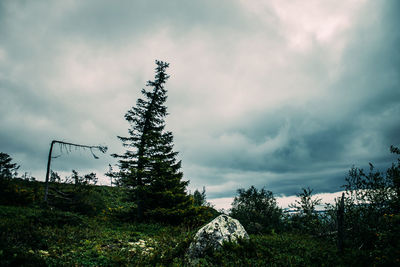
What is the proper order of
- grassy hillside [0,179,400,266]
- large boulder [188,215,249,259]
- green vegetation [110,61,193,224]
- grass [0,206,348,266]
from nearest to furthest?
grassy hillside [0,179,400,266] → grass [0,206,348,266] → large boulder [188,215,249,259] → green vegetation [110,61,193,224]

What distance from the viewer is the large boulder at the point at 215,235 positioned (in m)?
8.39

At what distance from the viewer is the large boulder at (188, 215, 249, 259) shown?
839cm

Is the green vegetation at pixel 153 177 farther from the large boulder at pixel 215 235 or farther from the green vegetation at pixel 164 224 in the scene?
the large boulder at pixel 215 235

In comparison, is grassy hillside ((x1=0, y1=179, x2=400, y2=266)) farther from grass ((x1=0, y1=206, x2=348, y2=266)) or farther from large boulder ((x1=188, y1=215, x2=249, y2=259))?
large boulder ((x1=188, y1=215, x2=249, y2=259))

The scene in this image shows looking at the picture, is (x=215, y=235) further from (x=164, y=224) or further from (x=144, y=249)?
(x=164, y=224)

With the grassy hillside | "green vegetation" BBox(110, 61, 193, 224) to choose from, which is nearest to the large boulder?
the grassy hillside

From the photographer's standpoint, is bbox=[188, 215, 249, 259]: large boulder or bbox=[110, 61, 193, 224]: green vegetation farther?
bbox=[110, 61, 193, 224]: green vegetation

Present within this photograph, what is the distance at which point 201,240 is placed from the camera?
8.69 meters

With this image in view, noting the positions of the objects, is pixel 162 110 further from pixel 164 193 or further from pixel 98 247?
pixel 98 247

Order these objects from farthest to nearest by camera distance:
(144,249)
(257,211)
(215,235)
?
1. (257,211)
2. (144,249)
3. (215,235)

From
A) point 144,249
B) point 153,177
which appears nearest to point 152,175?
point 153,177

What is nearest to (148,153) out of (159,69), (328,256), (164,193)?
(164,193)

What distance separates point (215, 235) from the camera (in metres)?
8.87

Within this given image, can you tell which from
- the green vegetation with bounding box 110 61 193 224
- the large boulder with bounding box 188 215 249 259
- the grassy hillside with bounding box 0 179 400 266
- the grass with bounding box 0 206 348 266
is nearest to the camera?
the grassy hillside with bounding box 0 179 400 266
